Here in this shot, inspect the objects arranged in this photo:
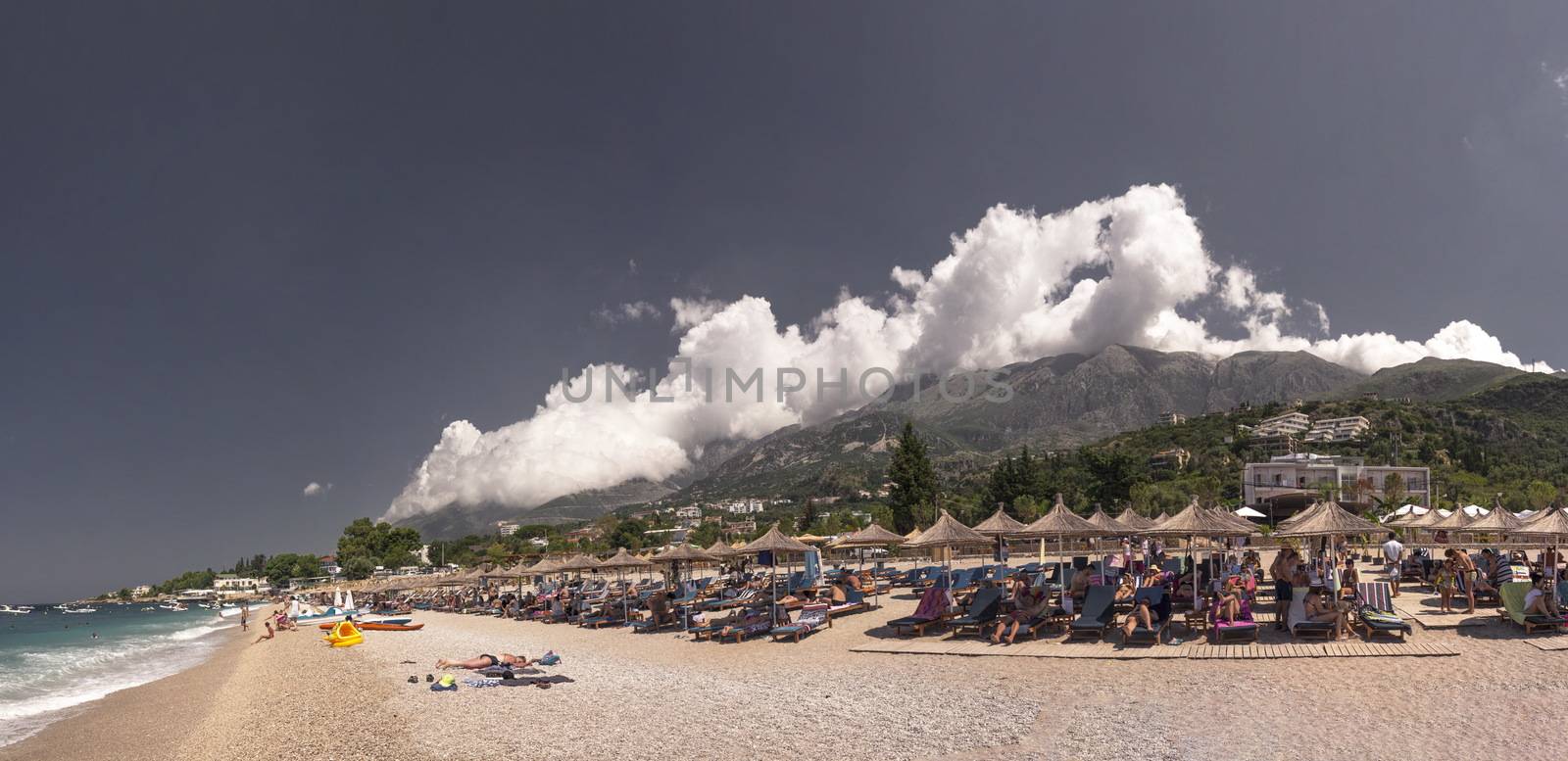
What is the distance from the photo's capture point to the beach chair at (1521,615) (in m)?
11.4

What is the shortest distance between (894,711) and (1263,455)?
388 ft

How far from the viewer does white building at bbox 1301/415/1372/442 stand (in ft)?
379

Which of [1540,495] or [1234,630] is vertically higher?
[1234,630]

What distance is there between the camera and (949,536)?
56.4ft

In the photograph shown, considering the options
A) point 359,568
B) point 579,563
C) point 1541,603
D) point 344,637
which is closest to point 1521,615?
point 1541,603

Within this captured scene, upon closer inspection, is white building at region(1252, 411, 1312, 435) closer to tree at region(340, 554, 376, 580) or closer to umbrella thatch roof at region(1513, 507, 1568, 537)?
umbrella thatch roof at region(1513, 507, 1568, 537)

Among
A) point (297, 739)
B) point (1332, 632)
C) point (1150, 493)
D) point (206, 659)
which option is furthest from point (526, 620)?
point (1150, 493)

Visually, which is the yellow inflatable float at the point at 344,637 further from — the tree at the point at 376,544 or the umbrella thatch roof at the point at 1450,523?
the tree at the point at 376,544

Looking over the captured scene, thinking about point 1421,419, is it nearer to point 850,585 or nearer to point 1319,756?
point 850,585

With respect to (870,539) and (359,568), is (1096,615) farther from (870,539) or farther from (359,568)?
(359,568)

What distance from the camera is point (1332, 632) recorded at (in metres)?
11.5

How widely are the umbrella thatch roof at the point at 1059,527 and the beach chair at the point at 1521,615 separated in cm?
654

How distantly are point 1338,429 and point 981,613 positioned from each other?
131830mm

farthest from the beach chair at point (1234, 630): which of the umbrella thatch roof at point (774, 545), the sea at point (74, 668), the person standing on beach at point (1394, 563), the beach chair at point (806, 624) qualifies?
the sea at point (74, 668)
